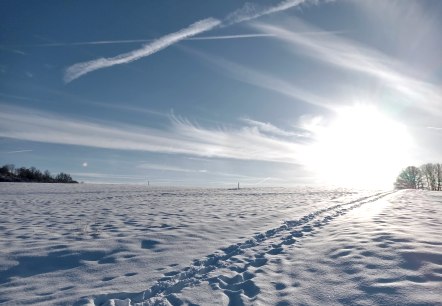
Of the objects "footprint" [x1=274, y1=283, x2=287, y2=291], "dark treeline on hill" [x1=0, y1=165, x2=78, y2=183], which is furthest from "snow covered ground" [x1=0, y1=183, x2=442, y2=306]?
"dark treeline on hill" [x1=0, y1=165, x2=78, y2=183]

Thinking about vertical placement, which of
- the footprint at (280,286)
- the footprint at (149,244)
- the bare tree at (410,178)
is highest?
the bare tree at (410,178)

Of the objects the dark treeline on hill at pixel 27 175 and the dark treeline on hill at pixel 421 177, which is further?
the dark treeline on hill at pixel 421 177

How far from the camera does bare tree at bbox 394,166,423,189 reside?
104688 millimetres

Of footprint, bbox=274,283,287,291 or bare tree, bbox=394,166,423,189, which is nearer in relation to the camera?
footprint, bbox=274,283,287,291

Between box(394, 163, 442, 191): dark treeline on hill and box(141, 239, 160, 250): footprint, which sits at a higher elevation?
box(394, 163, 442, 191): dark treeline on hill

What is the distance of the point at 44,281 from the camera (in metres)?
7.63

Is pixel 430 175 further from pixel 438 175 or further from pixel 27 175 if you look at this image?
pixel 27 175

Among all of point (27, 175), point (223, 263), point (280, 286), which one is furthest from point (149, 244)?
point (27, 175)

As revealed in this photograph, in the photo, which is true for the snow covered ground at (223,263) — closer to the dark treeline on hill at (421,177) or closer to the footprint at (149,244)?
the footprint at (149,244)

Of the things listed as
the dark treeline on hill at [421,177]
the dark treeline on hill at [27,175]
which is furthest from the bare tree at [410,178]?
the dark treeline on hill at [27,175]

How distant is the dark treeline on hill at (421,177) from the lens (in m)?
106

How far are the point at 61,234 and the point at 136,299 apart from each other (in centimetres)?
700

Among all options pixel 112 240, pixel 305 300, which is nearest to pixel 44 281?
pixel 112 240

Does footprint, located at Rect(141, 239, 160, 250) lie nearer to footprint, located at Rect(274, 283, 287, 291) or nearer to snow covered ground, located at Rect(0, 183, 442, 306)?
snow covered ground, located at Rect(0, 183, 442, 306)
